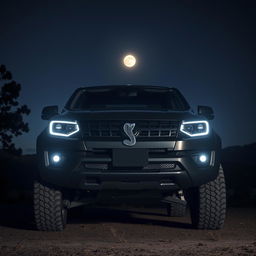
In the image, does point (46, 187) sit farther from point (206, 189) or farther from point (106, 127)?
point (206, 189)

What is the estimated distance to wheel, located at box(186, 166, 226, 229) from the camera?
711 cm

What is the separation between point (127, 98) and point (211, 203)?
2080 millimetres

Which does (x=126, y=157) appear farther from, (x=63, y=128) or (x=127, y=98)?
(x=127, y=98)

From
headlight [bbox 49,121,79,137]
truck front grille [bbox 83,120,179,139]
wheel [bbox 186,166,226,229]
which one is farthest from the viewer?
wheel [bbox 186,166,226,229]

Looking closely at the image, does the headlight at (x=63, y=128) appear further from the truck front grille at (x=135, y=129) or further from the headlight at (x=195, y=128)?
the headlight at (x=195, y=128)

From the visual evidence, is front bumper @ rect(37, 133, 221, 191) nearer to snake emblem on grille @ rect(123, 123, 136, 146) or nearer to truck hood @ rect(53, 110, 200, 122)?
snake emblem on grille @ rect(123, 123, 136, 146)

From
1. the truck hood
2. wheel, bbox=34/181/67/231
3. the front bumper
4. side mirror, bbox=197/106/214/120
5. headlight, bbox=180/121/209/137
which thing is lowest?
wheel, bbox=34/181/67/231

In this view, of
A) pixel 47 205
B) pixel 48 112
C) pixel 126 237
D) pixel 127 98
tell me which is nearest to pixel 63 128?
pixel 48 112

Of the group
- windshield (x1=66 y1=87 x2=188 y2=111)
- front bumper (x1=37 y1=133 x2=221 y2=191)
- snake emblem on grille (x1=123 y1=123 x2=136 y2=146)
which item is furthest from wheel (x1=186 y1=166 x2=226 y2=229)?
windshield (x1=66 y1=87 x2=188 y2=111)

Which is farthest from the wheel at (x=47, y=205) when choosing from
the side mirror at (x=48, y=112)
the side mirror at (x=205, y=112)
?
the side mirror at (x=205, y=112)

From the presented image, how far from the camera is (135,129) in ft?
21.8

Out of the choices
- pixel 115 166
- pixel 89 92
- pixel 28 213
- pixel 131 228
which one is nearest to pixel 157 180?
pixel 115 166

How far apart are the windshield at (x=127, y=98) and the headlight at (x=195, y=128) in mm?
1276

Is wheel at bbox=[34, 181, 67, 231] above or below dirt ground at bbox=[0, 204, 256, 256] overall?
above
